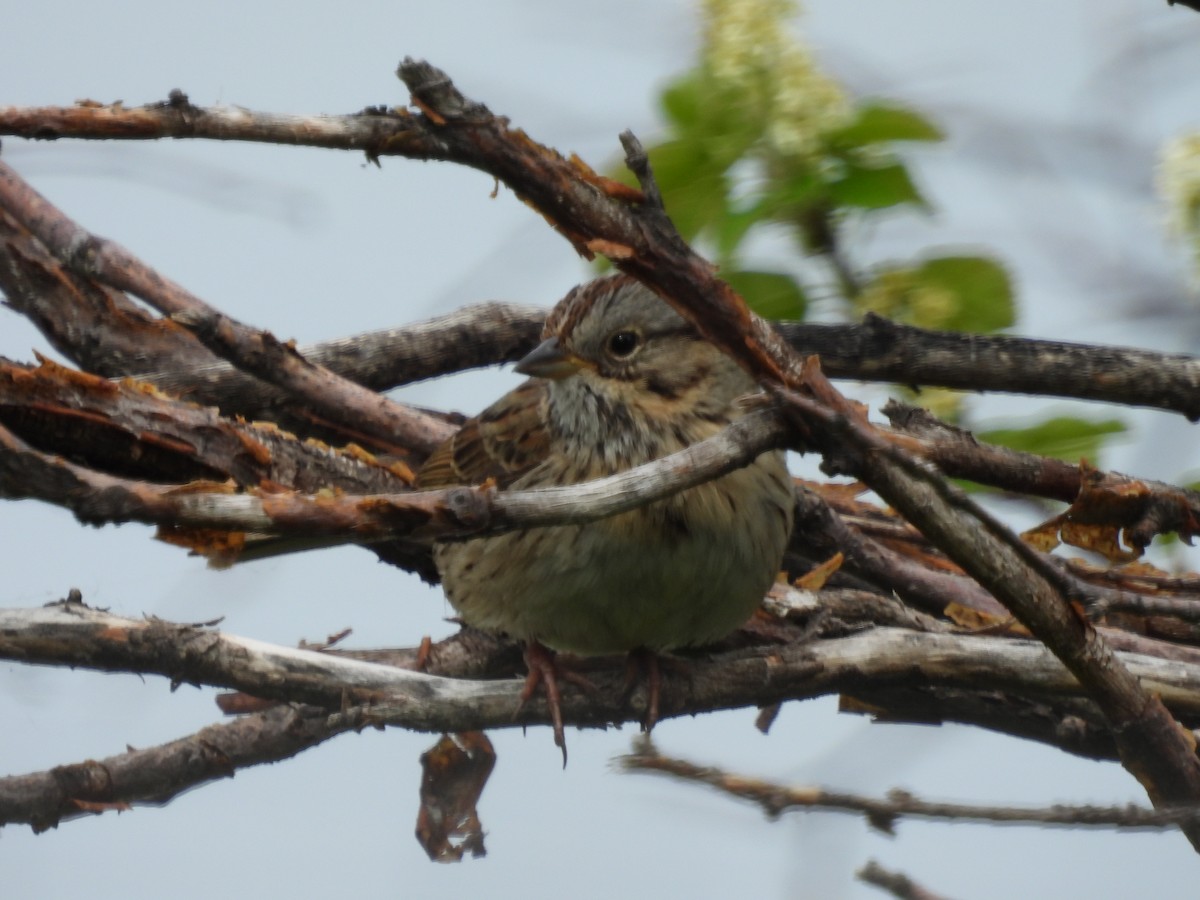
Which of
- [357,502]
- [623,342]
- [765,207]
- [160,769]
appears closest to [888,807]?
[357,502]

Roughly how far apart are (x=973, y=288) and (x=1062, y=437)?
31 centimetres

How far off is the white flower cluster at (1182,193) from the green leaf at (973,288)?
344 millimetres

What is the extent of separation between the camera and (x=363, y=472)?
3.57 meters

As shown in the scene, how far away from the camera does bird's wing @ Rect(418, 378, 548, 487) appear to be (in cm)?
361

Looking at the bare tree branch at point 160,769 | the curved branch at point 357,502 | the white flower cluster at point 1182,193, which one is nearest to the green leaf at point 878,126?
the white flower cluster at point 1182,193

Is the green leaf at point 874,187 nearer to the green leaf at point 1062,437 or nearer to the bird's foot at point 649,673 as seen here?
the green leaf at point 1062,437

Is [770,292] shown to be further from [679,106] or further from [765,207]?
[679,106]

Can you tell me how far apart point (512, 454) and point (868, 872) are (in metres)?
1.93

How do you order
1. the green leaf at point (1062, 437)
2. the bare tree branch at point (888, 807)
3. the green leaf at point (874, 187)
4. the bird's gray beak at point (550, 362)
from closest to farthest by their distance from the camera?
the bare tree branch at point (888, 807)
the green leaf at point (874, 187)
the green leaf at point (1062, 437)
the bird's gray beak at point (550, 362)

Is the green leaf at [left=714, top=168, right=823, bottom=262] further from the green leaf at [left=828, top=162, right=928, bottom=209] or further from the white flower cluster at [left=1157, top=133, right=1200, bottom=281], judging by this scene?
the white flower cluster at [left=1157, top=133, right=1200, bottom=281]

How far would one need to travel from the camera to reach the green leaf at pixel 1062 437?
2.72 metres

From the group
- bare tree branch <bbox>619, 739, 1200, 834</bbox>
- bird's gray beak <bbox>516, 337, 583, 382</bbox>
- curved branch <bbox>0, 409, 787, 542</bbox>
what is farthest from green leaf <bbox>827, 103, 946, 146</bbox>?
bare tree branch <bbox>619, 739, 1200, 834</bbox>

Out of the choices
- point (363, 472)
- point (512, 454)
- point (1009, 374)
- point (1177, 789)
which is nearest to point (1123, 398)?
point (1009, 374)

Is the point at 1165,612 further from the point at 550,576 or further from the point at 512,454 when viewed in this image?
the point at 512,454
